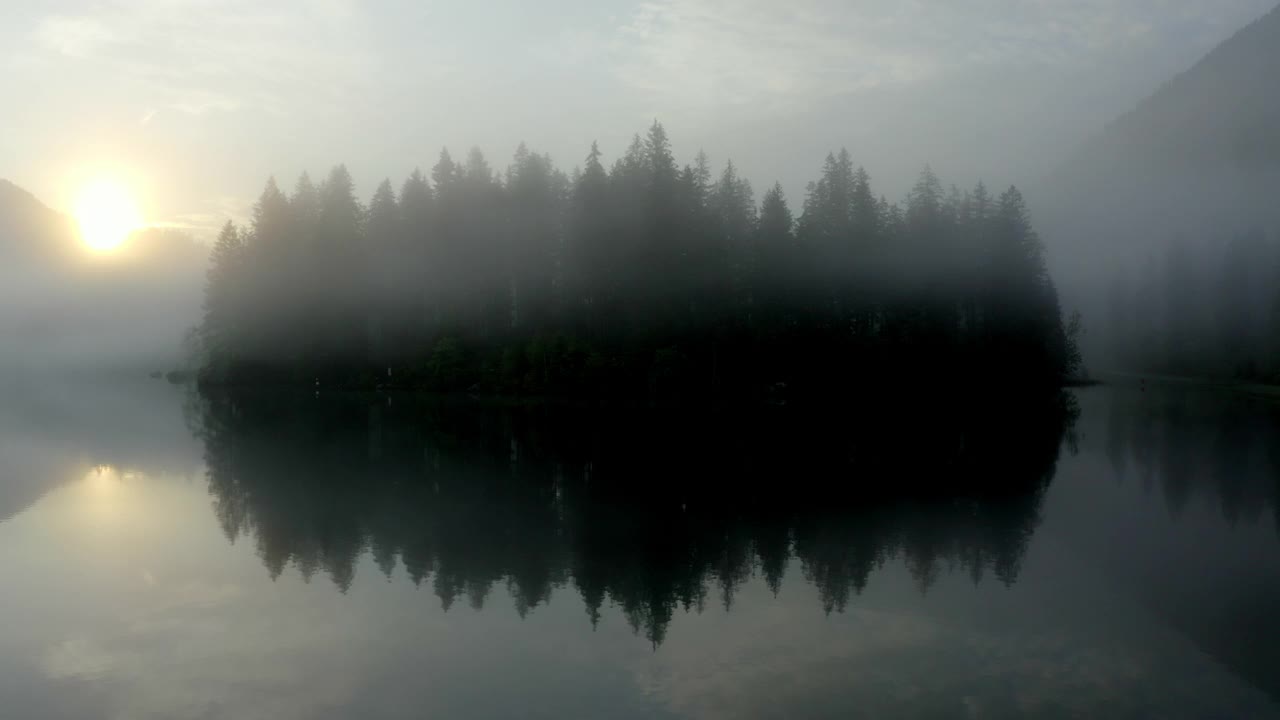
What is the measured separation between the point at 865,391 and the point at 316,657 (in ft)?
182

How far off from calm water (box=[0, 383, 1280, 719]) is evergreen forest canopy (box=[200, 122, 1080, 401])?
89.0ft

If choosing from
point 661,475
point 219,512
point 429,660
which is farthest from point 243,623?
point 661,475

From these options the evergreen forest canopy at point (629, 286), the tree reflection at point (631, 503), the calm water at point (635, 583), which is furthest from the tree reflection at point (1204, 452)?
the evergreen forest canopy at point (629, 286)

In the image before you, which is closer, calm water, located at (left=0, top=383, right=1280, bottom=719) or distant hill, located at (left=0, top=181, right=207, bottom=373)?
calm water, located at (left=0, top=383, right=1280, bottom=719)

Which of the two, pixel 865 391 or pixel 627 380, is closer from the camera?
pixel 627 380

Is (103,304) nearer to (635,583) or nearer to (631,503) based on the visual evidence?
(631,503)

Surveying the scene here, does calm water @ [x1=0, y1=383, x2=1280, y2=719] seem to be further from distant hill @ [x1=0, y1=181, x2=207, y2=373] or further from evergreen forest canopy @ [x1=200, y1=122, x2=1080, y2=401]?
distant hill @ [x1=0, y1=181, x2=207, y2=373]

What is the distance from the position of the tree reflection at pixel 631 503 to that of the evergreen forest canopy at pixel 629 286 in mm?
18183

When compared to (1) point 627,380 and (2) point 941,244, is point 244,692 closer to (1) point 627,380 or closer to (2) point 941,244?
(1) point 627,380

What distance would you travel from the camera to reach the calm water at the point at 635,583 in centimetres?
1112

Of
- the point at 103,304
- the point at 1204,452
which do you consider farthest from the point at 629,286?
the point at 103,304

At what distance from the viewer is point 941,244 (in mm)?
74062

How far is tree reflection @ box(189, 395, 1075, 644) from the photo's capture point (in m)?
16.5

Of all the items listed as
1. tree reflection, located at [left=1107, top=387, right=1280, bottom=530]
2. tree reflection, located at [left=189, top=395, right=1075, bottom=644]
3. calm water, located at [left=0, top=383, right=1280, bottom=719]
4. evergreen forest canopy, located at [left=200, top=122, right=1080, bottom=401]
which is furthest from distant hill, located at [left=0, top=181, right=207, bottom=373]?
tree reflection, located at [left=1107, top=387, right=1280, bottom=530]
